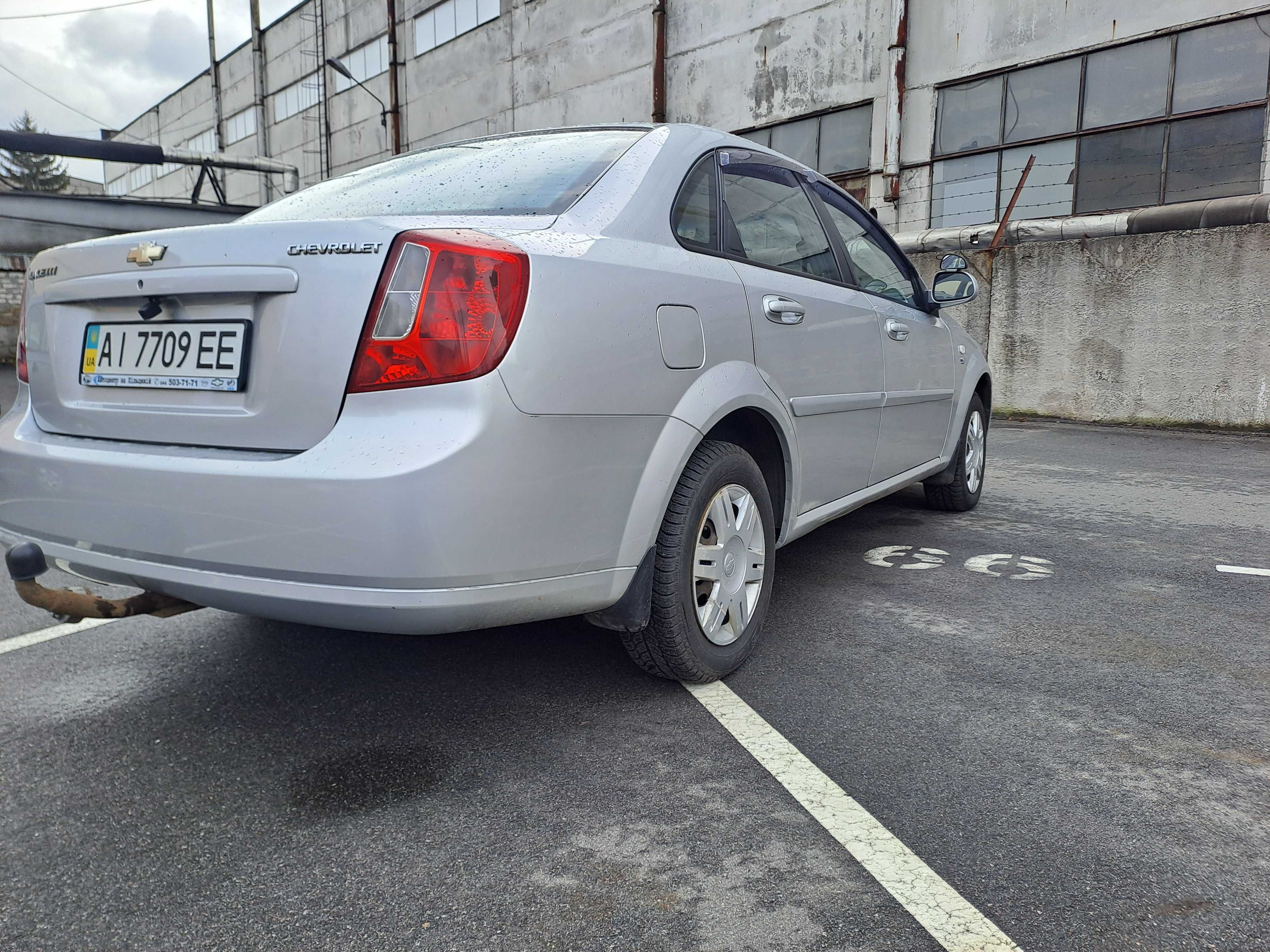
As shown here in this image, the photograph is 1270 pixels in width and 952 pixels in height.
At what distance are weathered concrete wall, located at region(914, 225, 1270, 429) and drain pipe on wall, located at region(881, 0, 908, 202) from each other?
4658 mm

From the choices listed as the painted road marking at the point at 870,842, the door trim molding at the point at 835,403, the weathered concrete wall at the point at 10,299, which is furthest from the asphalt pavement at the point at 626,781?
the weathered concrete wall at the point at 10,299

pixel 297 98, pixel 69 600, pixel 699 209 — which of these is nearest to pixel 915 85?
pixel 699 209

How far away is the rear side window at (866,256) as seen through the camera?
11.6 ft

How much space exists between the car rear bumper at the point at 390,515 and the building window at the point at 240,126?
36.3 meters

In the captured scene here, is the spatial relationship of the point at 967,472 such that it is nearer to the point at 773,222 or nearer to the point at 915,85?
the point at 773,222

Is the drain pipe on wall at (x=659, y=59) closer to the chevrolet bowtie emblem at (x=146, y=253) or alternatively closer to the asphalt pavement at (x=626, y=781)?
the asphalt pavement at (x=626, y=781)

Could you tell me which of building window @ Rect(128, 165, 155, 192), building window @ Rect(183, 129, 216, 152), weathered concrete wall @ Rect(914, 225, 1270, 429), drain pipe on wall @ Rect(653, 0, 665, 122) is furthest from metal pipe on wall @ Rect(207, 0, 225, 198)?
weathered concrete wall @ Rect(914, 225, 1270, 429)

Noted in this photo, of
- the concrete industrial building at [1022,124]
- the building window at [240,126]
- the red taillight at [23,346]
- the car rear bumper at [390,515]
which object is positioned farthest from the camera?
the building window at [240,126]

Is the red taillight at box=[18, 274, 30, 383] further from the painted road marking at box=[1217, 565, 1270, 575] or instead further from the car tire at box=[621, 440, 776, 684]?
the painted road marking at box=[1217, 565, 1270, 575]

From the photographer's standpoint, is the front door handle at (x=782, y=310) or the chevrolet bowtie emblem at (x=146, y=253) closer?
the chevrolet bowtie emblem at (x=146, y=253)

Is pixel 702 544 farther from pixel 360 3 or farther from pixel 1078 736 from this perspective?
pixel 360 3

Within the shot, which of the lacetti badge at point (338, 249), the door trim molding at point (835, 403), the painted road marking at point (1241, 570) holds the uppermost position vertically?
the lacetti badge at point (338, 249)

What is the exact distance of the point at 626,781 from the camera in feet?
6.82

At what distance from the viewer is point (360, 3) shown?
27.2 m
